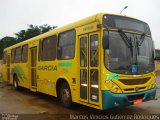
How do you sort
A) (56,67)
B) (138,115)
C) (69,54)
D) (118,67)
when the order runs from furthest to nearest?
(56,67), (69,54), (138,115), (118,67)

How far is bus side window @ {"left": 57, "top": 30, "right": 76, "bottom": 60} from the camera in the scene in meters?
10.0

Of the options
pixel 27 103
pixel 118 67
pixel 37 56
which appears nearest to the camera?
pixel 118 67

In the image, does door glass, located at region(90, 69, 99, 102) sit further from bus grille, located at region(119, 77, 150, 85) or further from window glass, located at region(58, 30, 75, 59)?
window glass, located at region(58, 30, 75, 59)

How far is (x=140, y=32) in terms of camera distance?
9.23 meters

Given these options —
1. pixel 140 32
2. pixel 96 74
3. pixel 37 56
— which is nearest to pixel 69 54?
pixel 96 74

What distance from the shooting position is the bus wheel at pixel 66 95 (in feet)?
33.8

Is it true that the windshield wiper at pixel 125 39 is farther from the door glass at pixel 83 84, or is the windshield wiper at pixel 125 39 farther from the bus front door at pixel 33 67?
the bus front door at pixel 33 67

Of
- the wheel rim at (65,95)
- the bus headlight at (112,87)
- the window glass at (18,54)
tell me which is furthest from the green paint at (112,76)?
the window glass at (18,54)

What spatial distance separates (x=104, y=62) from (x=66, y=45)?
106 inches

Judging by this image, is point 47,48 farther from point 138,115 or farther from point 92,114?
point 138,115

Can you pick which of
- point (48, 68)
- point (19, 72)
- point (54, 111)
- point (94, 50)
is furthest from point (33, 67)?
point (94, 50)

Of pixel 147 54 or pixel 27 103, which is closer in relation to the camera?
pixel 147 54

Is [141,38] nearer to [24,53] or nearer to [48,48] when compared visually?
[48,48]

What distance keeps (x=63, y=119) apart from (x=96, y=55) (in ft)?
7.36
